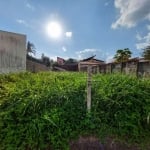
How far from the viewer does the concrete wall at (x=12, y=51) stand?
8992 mm

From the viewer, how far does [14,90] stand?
3.78 meters

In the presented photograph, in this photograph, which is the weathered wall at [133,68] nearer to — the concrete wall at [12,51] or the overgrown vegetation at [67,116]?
the overgrown vegetation at [67,116]

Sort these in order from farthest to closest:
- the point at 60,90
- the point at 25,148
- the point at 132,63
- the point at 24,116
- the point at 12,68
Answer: the point at 12,68 → the point at 132,63 → the point at 60,90 → the point at 24,116 → the point at 25,148

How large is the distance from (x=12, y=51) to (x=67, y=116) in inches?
282

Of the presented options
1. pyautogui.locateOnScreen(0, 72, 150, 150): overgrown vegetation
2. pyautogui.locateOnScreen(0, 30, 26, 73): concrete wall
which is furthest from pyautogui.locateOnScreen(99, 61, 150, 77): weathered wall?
pyautogui.locateOnScreen(0, 30, 26, 73): concrete wall

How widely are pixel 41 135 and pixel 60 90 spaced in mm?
924

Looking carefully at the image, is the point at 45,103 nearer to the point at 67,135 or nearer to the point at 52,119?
the point at 52,119

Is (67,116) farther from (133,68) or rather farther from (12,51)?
(12,51)

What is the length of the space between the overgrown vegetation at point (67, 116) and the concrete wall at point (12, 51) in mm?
5811

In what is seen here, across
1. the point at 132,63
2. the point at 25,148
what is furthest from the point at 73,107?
the point at 132,63

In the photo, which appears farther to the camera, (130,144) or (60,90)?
(60,90)

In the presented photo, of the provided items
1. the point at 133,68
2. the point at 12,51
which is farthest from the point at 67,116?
the point at 12,51

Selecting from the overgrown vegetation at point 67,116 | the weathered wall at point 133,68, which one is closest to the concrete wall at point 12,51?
the weathered wall at point 133,68

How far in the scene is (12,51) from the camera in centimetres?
945
